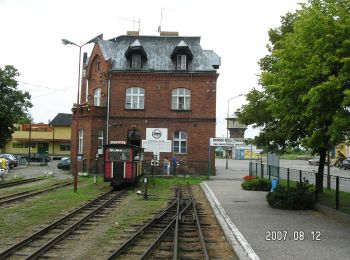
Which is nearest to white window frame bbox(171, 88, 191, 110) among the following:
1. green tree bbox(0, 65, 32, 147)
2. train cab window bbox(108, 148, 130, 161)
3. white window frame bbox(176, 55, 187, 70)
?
white window frame bbox(176, 55, 187, 70)

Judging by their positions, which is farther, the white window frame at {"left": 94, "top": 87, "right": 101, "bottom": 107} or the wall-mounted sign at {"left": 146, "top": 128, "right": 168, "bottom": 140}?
the white window frame at {"left": 94, "top": 87, "right": 101, "bottom": 107}

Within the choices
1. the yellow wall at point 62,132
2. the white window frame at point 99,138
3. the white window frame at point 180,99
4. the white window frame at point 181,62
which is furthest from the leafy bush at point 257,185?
the yellow wall at point 62,132

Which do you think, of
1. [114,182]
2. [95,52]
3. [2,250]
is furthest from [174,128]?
[2,250]

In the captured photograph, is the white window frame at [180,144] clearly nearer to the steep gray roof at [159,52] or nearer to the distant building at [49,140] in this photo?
the steep gray roof at [159,52]

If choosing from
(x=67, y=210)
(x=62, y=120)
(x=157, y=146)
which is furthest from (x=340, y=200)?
(x=62, y=120)

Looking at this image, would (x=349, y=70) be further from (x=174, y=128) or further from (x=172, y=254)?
(x=174, y=128)

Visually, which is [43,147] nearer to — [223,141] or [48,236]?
[223,141]

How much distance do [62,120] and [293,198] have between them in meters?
72.4

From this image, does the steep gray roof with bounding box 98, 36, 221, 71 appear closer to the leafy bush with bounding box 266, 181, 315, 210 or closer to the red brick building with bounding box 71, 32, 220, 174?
the red brick building with bounding box 71, 32, 220, 174

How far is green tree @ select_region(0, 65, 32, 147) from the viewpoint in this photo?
54.7m

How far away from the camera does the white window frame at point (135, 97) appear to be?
42250 mm

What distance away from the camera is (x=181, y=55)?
42812 millimetres

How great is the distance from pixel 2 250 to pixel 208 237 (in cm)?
504

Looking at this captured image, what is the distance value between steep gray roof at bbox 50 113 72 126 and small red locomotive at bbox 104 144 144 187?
190 feet
